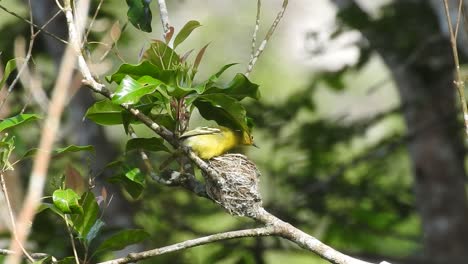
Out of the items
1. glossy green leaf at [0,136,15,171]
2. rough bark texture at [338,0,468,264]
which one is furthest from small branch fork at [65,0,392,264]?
rough bark texture at [338,0,468,264]

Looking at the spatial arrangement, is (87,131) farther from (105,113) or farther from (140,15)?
(105,113)

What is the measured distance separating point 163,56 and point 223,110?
0.27m

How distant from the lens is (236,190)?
2910 millimetres

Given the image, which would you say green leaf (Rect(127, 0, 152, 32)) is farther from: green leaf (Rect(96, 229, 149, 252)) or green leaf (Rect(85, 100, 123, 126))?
green leaf (Rect(96, 229, 149, 252))

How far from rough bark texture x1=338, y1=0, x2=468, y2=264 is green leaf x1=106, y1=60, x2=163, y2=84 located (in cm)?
393

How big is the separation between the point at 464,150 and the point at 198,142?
4658 mm

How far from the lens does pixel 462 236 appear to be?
691 cm

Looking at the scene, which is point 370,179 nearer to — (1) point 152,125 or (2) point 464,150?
(2) point 464,150

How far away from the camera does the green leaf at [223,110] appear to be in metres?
2.72

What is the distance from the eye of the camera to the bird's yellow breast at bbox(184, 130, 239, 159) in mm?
3193

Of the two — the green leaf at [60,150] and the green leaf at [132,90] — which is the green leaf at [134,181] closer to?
the green leaf at [60,150]

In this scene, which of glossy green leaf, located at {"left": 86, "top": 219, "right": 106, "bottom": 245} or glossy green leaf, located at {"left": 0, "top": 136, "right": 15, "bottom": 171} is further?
glossy green leaf, located at {"left": 86, "top": 219, "right": 106, "bottom": 245}

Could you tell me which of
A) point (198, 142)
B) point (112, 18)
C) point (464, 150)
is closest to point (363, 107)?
point (464, 150)

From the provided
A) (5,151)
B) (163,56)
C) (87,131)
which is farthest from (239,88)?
(87,131)
